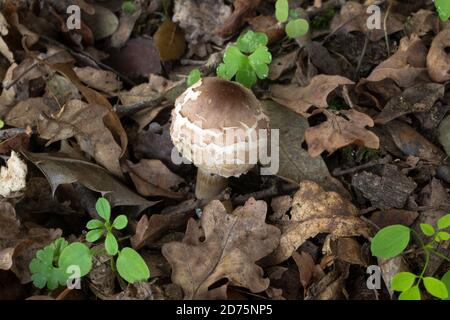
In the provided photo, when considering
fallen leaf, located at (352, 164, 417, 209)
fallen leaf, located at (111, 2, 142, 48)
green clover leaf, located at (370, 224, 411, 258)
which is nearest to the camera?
green clover leaf, located at (370, 224, 411, 258)

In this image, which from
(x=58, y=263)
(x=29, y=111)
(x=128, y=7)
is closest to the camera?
(x=58, y=263)

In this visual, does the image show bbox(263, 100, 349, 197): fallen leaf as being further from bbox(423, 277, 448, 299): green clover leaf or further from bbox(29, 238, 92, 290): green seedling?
bbox(29, 238, 92, 290): green seedling

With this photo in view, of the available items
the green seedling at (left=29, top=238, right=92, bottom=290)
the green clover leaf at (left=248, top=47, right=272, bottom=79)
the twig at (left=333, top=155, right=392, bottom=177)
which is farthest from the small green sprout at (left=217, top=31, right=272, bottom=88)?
the green seedling at (left=29, top=238, right=92, bottom=290)

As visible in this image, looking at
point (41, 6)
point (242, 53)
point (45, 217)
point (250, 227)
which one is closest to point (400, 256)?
point (250, 227)

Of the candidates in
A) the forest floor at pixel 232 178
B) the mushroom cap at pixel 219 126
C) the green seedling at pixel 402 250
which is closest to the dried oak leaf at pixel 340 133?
the forest floor at pixel 232 178

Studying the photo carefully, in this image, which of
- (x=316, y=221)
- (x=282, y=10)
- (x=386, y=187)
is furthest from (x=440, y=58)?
(x=316, y=221)

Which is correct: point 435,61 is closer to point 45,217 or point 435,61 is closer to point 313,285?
point 313,285

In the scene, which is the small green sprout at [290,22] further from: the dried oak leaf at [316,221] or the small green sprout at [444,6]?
the dried oak leaf at [316,221]

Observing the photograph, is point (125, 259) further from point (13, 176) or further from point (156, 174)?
point (13, 176)
